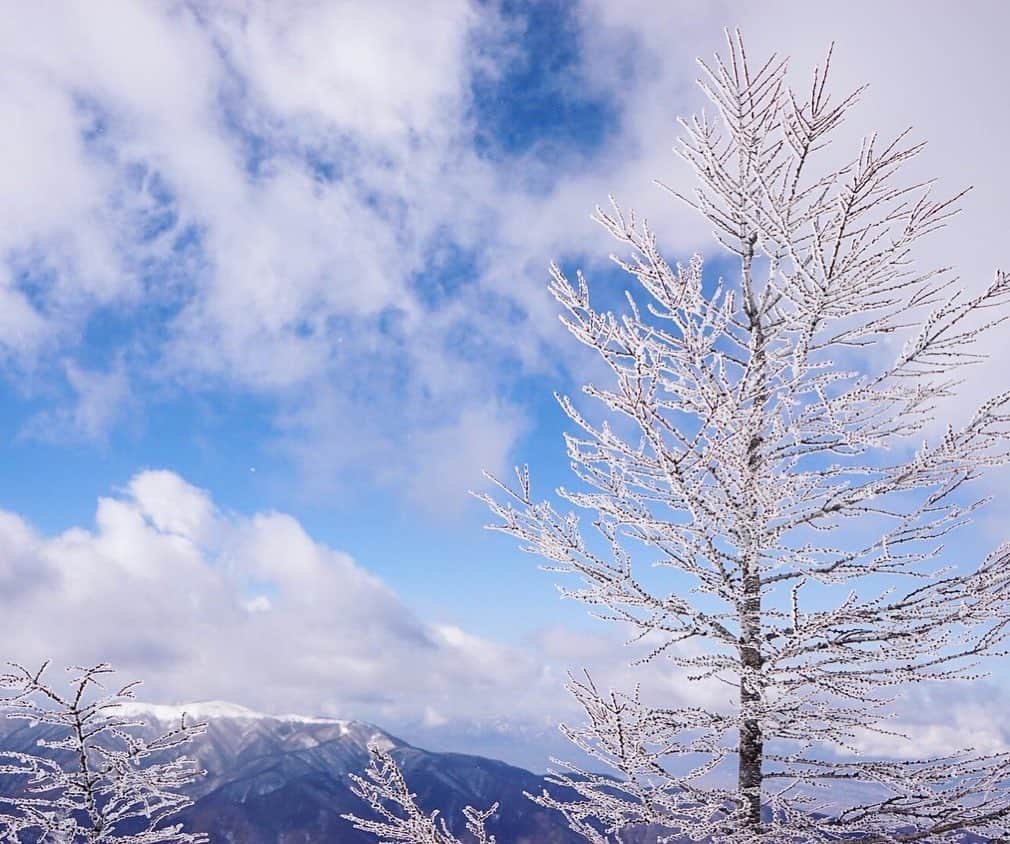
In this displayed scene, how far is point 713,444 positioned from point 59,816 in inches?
489

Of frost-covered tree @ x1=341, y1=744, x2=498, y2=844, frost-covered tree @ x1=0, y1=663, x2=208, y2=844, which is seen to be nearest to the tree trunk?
frost-covered tree @ x1=341, y1=744, x2=498, y2=844

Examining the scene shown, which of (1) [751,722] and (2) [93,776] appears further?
(2) [93,776]

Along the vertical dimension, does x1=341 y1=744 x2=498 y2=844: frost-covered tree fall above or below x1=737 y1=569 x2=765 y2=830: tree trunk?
below

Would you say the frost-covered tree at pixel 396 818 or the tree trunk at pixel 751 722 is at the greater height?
the tree trunk at pixel 751 722

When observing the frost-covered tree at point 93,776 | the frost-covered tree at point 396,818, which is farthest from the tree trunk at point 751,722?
the frost-covered tree at point 93,776

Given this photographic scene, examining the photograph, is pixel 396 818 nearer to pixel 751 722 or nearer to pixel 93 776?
pixel 751 722

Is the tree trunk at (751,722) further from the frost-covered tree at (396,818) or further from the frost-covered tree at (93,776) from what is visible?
the frost-covered tree at (93,776)

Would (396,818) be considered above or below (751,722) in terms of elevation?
below

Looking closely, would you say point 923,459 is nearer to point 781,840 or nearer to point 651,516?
point 651,516

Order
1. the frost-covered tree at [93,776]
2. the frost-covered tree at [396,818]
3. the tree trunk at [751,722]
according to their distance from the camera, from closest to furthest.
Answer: the tree trunk at [751,722], the frost-covered tree at [396,818], the frost-covered tree at [93,776]

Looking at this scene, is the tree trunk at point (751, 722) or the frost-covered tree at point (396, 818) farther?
the frost-covered tree at point (396, 818)

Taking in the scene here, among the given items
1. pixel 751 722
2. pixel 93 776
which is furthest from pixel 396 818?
pixel 93 776

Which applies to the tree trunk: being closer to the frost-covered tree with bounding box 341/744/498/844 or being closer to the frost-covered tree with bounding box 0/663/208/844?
the frost-covered tree with bounding box 341/744/498/844

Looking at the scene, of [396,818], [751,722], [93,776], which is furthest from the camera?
[93,776]
